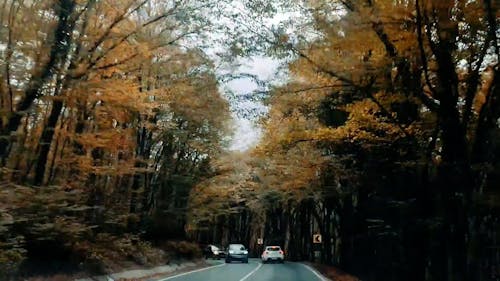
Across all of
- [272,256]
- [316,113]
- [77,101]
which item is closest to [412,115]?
[316,113]

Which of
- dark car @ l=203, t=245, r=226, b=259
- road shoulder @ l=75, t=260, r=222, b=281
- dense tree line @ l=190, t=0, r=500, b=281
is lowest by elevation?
road shoulder @ l=75, t=260, r=222, b=281

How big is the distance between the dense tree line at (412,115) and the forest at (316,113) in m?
0.05

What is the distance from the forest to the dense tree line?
0.05 m

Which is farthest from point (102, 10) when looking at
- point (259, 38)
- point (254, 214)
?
point (254, 214)

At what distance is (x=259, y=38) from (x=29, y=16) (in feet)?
18.8

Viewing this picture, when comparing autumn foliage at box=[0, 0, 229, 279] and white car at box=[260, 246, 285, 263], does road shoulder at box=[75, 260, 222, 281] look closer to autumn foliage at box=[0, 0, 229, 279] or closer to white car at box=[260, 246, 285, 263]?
autumn foliage at box=[0, 0, 229, 279]

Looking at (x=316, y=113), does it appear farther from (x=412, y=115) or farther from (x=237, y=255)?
(x=237, y=255)

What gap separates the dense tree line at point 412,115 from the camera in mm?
12039

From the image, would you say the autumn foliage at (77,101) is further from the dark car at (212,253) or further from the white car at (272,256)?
the dark car at (212,253)

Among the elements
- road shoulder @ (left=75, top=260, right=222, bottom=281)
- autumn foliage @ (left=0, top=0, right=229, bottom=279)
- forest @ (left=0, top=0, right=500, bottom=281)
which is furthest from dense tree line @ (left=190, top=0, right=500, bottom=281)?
road shoulder @ (left=75, top=260, right=222, bottom=281)

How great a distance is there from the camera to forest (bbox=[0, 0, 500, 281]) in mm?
12422

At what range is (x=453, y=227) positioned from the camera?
489 inches

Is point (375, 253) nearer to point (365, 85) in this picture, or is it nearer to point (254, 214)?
point (365, 85)

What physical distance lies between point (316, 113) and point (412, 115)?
6338 millimetres
